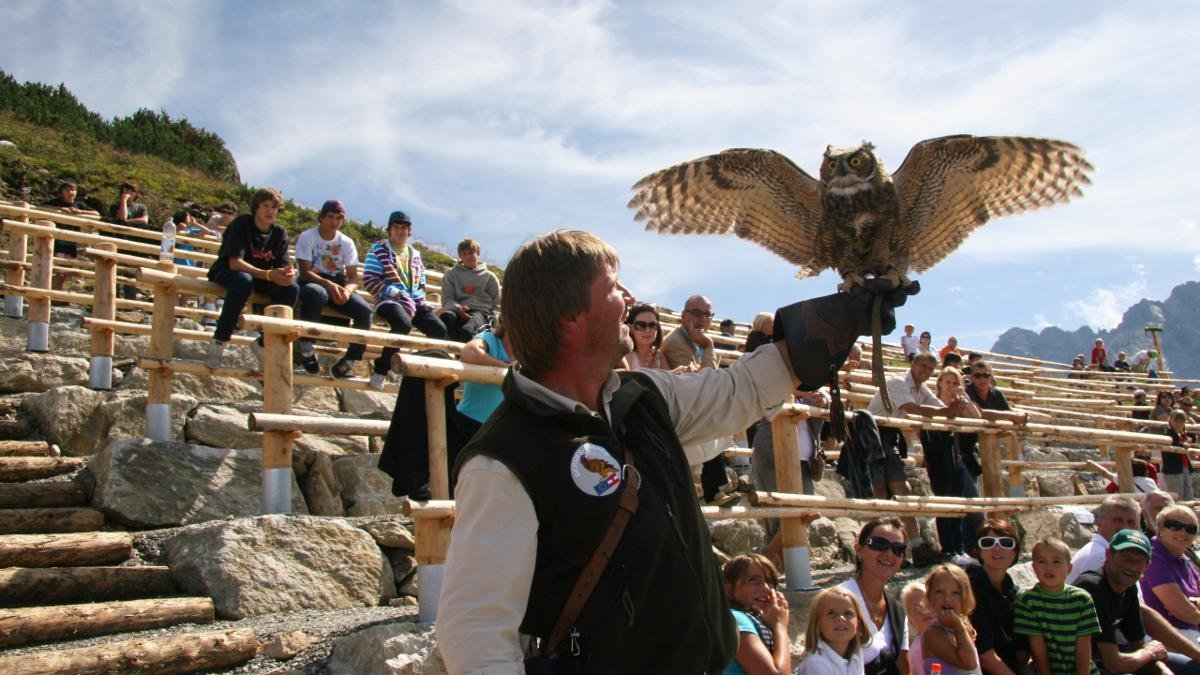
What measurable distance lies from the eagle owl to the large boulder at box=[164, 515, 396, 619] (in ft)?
8.34

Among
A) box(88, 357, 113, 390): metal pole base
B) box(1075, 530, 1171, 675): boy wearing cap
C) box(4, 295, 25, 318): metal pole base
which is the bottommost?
box(1075, 530, 1171, 675): boy wearing cap

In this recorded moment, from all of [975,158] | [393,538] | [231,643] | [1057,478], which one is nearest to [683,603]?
[231,643]

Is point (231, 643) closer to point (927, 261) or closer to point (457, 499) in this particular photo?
point (457, 499)

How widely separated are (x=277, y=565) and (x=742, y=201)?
10.2 feet

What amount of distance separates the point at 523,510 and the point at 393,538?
3493mm

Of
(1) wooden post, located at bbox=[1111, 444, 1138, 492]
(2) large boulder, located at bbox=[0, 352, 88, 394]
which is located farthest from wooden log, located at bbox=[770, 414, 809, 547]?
(2) large boulder, located at bbox=[0, 352, 88, 394]

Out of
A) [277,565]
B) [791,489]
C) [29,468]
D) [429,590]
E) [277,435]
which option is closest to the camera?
[429,590]

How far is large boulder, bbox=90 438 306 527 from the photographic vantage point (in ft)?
15.1

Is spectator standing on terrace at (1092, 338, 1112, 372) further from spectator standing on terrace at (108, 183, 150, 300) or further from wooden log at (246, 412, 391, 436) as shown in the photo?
wooden log at (246, 412, 391, 436)

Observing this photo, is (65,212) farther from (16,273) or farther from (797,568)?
(797,568)

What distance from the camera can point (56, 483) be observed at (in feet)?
15.5

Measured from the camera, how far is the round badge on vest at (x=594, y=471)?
53.1 inches

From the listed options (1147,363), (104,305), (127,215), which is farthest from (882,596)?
(1147,363)

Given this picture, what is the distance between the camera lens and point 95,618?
3553mm
